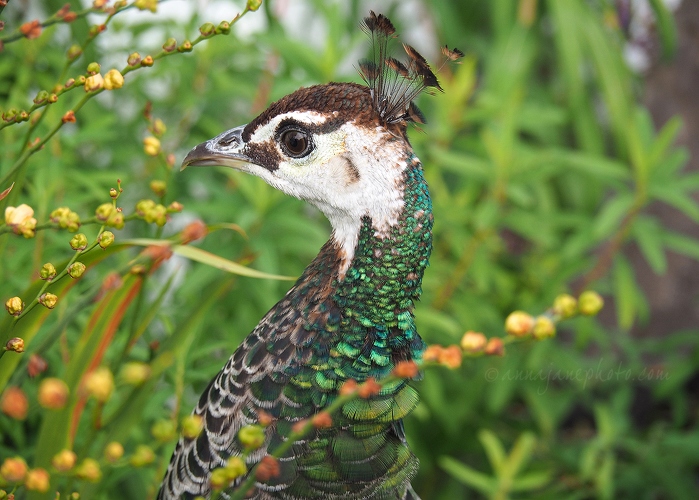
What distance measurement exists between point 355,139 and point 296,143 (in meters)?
0.07

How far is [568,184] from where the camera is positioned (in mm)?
1904

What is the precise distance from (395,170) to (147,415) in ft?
1.81

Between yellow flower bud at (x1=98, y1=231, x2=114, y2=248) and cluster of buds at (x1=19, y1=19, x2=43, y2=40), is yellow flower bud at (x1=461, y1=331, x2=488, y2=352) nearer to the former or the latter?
yellow flower bud at (x1=98, y1=231, x2=114, y2=248)

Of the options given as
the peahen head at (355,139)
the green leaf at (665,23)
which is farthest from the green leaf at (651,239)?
the peahen head at (355,139)

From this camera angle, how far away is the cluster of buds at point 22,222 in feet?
1.68

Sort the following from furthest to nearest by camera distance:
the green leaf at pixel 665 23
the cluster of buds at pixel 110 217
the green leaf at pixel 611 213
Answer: the green leaf at pixel 665 23 → the green leaf at pixel 611 213 → the cluster of buds at pixel 110 217

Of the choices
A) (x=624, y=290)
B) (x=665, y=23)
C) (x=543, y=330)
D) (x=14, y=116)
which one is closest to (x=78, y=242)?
(x=14, y=116)

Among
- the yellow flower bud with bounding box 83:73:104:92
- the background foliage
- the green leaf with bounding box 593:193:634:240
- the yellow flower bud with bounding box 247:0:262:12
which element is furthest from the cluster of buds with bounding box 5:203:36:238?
the green leaf with bounding box 593:193:634:240

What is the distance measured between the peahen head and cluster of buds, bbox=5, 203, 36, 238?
0.36 m

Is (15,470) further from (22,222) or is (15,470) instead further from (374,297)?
(374,297)

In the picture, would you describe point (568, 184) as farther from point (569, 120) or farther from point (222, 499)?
point (222, 499)

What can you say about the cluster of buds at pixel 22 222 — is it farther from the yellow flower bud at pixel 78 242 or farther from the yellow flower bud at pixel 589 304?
the yellow flower bud at pixel 589 304

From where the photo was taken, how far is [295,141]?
0.83 m

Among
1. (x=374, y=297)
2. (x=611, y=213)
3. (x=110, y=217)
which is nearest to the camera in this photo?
(x=110, y=217)
